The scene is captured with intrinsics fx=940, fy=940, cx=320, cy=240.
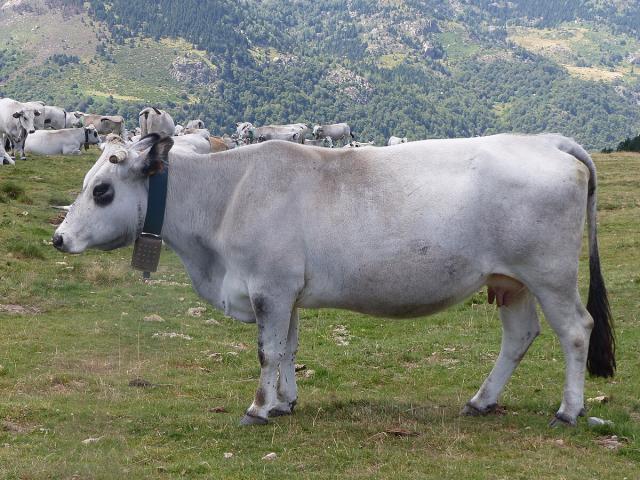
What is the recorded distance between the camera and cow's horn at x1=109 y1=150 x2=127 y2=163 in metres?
8.39

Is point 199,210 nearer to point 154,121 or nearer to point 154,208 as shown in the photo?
point 154,208

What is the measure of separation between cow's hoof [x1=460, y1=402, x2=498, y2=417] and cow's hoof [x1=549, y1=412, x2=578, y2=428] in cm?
73

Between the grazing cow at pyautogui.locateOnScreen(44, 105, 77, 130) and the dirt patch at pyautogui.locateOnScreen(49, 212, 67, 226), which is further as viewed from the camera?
the grazing cow at pyautogui.locateOnScreen(44, 105, 77, 130)

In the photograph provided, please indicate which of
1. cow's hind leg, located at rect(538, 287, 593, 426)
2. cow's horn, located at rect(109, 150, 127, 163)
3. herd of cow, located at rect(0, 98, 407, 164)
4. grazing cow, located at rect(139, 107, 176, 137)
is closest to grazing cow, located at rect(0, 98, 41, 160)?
herd of cow, located at rect(0, 98, 407, 164)

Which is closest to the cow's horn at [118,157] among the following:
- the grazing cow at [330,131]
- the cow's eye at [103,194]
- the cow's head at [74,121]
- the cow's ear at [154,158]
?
the cow's ear at [154,158]

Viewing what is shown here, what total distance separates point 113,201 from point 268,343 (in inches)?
74.8

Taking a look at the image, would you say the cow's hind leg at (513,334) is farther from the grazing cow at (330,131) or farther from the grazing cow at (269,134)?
the grazing cow at (330,131)

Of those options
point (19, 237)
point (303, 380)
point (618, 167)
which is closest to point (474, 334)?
point (303, 380)

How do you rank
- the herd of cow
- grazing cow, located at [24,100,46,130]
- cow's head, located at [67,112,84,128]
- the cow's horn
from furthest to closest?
cow's head, located at [67,112,84,128] → grazing cow, located at [24,100,46,130] → the herd of cow → the cow's horn

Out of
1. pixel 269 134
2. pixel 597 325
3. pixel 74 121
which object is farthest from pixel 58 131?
pixel 597 325

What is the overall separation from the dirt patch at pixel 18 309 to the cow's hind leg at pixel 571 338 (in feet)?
27.2

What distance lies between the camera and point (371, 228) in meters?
8.25

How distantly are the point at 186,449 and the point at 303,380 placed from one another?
3.28 metres

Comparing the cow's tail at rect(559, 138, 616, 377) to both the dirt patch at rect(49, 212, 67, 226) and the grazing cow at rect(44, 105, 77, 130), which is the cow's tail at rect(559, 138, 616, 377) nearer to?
the dirt patch at rect(49, 212, 67, 226)
